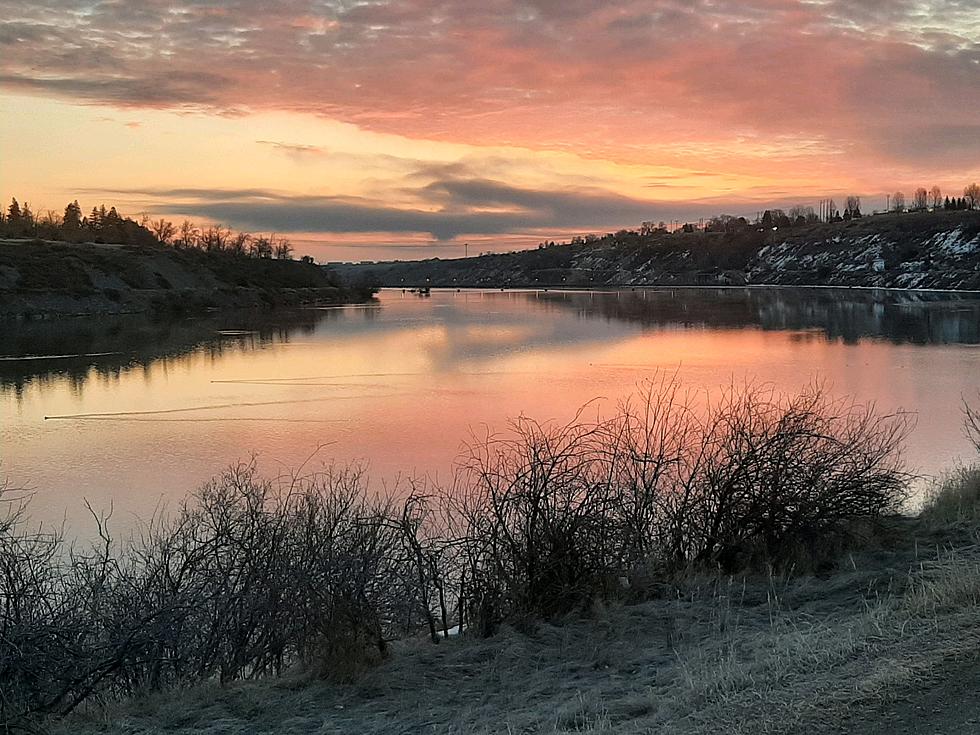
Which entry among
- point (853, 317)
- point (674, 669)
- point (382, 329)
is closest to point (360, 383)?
point (674, 669)

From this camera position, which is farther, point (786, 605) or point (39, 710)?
point (786, 605)

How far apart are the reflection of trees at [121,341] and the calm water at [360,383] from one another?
0.18m

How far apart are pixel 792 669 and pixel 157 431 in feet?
49.1

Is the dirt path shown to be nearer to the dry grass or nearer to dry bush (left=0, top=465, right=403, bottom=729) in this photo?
dry bush (left=0, top=465, right=403, bottom=729)

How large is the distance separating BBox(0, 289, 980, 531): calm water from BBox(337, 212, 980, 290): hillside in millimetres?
61092

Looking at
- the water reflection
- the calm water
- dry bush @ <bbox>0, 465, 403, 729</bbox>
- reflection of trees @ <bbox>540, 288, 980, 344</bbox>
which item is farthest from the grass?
reflection of trees @ <bbox>540, 288, 980, 344</bbox>

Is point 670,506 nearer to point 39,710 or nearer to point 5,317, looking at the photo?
point 39,710

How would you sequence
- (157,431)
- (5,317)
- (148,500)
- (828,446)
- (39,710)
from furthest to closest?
(5,317) < (157,431) < (148,500) < (828,446) < (39,710)

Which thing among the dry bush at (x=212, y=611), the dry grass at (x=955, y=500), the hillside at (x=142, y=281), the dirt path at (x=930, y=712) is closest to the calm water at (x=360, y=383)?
the dry grass at (x=955, y=500)

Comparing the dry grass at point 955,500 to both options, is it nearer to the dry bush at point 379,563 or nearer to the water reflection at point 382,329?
the dry bush at point 379,563

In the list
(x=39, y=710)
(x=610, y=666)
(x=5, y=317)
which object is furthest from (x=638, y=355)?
(x=5, y=317)

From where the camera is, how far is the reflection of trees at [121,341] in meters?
28.0

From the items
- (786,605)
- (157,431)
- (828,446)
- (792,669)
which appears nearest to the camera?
(792,669)

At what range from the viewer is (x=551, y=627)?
7.80 meters
